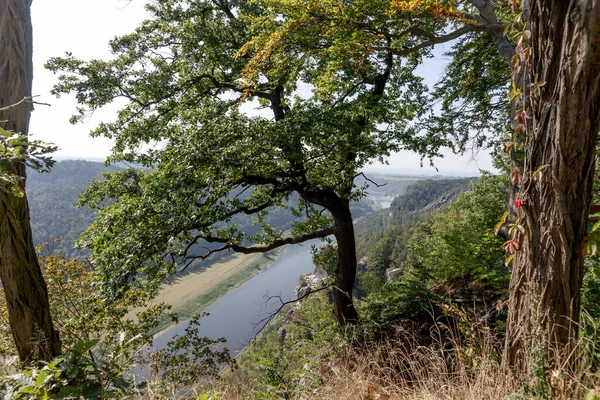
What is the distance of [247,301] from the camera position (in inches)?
2803

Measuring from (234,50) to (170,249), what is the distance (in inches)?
165

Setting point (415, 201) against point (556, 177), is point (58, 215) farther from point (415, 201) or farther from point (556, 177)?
point (415, 201)

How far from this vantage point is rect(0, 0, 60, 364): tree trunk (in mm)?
2287

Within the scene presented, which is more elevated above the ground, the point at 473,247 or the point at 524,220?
the point at 524,220

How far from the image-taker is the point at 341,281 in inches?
274

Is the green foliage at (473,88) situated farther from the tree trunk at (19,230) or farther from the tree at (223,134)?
the tree trunk at (19,230)

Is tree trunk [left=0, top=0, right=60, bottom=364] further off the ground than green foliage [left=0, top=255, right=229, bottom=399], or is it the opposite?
tree trunk [left=0, top=0, right=60, bottom=364]

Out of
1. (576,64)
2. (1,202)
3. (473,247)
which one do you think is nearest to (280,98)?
(473,247)

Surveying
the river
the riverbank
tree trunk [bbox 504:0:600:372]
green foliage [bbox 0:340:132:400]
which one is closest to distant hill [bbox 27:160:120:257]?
the riverbank

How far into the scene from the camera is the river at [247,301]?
54.6 m

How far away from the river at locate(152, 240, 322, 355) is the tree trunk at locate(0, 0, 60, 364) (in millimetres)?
44804

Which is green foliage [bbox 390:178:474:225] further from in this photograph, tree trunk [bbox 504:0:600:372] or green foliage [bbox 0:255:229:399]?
tree trunk [bbox 504:0:600:372]

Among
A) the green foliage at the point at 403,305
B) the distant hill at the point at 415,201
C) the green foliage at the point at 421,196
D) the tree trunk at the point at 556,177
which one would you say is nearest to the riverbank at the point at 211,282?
the distant hill at the point at 415,201

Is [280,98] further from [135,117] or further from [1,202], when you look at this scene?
[1,202]
